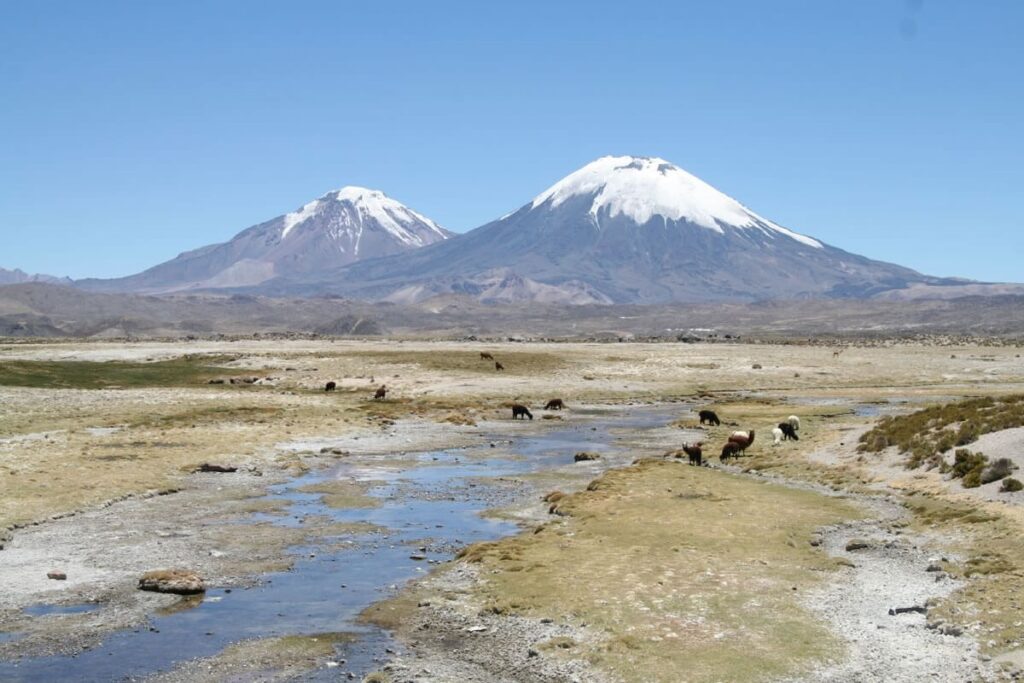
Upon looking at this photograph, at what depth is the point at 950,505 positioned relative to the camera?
80.9 ft

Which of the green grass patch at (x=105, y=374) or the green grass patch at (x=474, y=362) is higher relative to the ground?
the green grass patch at (x=474, y=362)

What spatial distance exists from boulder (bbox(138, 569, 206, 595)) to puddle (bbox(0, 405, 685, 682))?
33 cm

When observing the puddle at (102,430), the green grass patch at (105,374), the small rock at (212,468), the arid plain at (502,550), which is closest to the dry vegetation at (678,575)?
the arid plain at (502,550)

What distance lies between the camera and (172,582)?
1897 cm

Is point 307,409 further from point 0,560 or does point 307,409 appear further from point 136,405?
point 0,560

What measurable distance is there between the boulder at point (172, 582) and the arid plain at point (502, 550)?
0.80ft

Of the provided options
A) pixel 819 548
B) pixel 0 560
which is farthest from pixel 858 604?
pixel 0 560

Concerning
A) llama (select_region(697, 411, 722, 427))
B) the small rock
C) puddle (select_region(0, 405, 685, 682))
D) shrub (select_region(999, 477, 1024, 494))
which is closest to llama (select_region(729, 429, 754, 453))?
puddle (select_region(0, 405, 685, 682))

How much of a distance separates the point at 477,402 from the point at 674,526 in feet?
121

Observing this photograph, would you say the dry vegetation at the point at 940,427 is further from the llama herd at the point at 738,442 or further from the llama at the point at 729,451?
the llama at the point at 729,451

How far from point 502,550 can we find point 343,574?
334cm

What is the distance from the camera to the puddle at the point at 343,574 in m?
15.2

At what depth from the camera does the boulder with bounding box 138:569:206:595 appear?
1891cm

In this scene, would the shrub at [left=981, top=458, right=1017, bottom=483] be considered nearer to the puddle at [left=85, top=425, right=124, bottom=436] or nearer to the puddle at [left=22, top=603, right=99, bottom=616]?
the puddle at [left=22, top=603, right=99, bottom=616]
